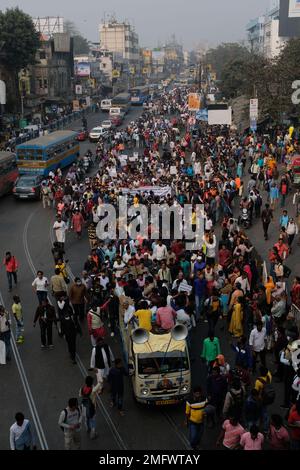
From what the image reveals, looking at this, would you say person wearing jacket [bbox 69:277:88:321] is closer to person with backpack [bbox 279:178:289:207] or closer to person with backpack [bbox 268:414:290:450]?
person with backpack [bbox 268:414:290:450]

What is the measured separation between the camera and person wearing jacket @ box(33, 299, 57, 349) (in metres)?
13.1

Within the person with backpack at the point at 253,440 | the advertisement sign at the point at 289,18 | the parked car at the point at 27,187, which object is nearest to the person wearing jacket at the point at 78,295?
the person with backpack at the point at 253,440

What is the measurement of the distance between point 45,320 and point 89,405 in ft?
12.3

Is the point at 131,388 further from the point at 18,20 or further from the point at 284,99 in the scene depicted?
the point at 18,20

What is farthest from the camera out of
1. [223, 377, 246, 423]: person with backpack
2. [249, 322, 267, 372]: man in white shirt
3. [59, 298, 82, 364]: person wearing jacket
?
[59, 298, 82, 364]: person wearing jacket

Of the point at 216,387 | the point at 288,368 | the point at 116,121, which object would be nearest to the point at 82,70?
the point at 116,121

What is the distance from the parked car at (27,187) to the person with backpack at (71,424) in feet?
69.0

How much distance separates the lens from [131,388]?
1177 centimetres

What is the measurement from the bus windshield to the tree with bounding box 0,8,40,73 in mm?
54051

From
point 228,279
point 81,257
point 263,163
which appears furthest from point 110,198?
point 228,279

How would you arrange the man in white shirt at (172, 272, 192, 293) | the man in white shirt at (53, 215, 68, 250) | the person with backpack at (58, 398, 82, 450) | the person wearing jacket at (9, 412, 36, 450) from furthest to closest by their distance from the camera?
the man in white shirt at (53, 215, 68, 250), the man in white shirt at (172, 272, 192, 293), the person with backpack at (58, 398, 82, 450), the person wearing jacket at (9, 412, 36, 450)

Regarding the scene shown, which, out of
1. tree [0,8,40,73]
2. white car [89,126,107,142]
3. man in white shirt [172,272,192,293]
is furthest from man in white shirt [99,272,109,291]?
tree [0,8,40,73]

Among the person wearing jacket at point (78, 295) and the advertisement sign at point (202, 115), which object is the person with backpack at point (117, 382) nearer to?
the person wearing jacket at point (78, 295)

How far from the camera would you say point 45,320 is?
43.4 ft
